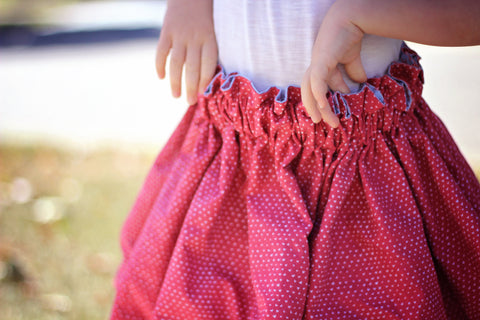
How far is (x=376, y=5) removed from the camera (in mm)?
841

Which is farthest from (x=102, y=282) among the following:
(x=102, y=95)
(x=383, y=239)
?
(x=102, y=95)

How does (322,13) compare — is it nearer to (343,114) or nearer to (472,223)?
(343,114)

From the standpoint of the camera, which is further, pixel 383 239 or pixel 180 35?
pixel 180 35

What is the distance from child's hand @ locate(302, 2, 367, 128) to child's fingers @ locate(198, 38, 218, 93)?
273 millimetres

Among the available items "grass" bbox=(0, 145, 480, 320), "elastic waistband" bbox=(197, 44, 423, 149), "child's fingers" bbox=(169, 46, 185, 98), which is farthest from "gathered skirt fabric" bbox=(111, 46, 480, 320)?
"grass" bbox=(0, 145, 480, 320)

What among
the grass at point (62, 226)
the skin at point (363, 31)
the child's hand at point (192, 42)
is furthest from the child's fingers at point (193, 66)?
the grass at point (62, 226)

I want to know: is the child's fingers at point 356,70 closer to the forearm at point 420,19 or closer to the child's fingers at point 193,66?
the forearm at point 420,19

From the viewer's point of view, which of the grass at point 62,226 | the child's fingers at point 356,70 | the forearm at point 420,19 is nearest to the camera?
the forearm at point 420,19

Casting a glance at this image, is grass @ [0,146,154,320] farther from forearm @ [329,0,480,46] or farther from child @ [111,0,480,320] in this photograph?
forearm @ [329,0,480,46]

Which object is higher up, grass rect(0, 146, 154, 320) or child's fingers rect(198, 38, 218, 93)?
child's fingers rect(198, 38, 218, 93)

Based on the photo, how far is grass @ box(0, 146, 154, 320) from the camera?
1886mm

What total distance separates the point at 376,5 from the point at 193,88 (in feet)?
1.40

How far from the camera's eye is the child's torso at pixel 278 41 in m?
0.95

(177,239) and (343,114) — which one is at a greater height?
(343,114)
